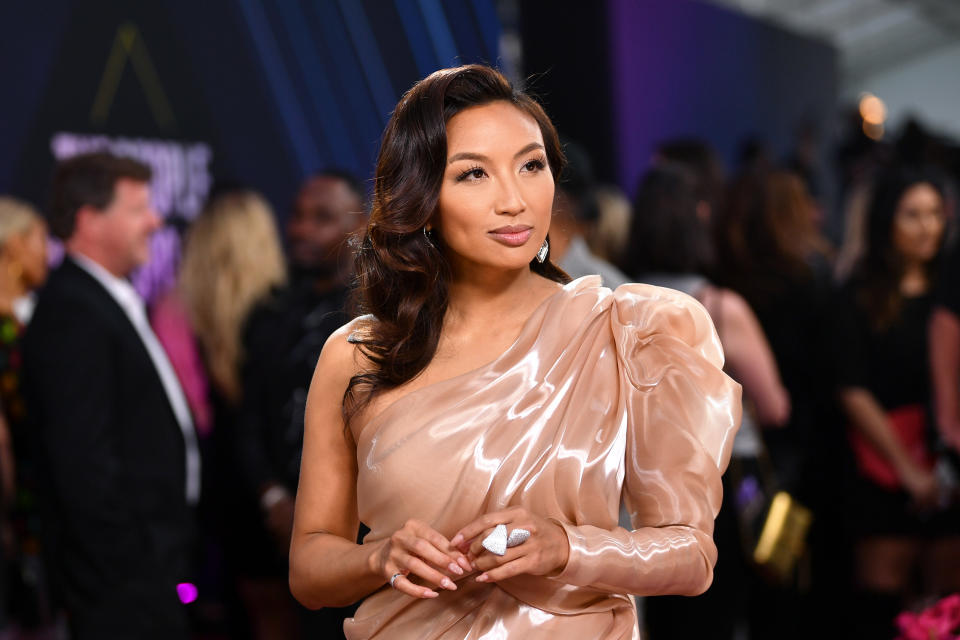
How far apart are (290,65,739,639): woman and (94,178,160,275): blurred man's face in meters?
2.13

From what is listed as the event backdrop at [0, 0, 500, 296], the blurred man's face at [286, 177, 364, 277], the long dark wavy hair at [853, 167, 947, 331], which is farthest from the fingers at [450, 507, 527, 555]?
the event backdrop at [0, 0, 500, 296]

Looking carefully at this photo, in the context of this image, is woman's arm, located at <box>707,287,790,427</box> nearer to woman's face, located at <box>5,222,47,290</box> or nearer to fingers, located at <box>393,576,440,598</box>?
fingers, located at <box>393,576,440,598</box>

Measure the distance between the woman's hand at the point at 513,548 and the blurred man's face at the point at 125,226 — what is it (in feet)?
8.35

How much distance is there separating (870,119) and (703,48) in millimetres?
1439

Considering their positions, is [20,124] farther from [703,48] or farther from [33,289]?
[703,48]

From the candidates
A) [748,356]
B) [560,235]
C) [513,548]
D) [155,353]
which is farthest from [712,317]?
[513,548]

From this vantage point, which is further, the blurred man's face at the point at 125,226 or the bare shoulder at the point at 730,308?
the blurred man's face at the point at 125,226

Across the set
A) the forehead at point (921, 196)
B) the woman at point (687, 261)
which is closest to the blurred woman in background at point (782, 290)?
the forehead at point (921, 196)

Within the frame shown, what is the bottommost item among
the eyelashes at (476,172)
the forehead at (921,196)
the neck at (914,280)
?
the neck at (914,280)

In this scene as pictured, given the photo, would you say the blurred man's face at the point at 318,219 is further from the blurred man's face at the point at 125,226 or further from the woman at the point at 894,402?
the woman at the point at 894,402

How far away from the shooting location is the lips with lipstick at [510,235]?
1834 mm

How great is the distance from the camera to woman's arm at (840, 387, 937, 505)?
14.0ft

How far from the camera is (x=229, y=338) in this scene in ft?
15.0

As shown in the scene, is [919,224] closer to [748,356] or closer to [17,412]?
[748,356]
